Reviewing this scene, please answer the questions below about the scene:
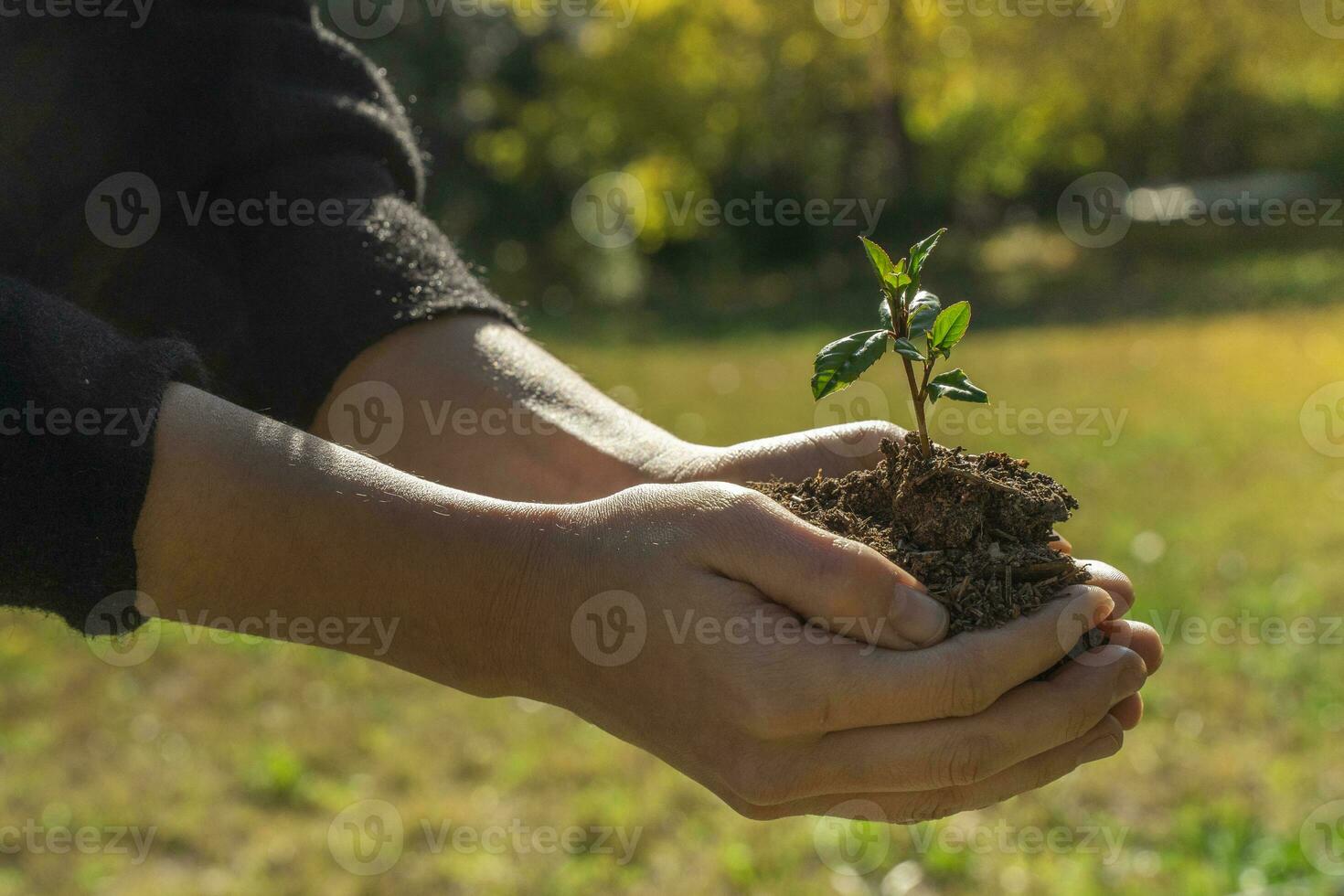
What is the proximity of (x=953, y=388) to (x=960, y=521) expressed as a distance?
0.21 metres

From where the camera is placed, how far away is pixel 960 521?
1.70m

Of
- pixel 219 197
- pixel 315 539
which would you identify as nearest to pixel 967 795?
pixel 315 539

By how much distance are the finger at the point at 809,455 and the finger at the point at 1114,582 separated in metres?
0.42

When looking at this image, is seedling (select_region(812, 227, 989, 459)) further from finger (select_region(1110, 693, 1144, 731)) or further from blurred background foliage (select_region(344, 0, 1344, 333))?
blurred background foliage (select_region(344, 0, 1344, 333))

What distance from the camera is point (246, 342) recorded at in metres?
2.17

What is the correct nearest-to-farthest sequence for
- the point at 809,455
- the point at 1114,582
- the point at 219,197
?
the point at 1114,582, the point at 809,455, the point at 219,197

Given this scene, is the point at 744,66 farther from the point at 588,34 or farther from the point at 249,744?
the point at 249,744

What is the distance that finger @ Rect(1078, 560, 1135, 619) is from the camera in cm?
177

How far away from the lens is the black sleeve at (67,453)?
53.6 inches

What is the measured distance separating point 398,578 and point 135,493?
14.0 inches

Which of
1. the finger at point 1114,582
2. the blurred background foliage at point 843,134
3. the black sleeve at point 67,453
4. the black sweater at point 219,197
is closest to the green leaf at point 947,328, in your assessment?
the finger at point 1114,582

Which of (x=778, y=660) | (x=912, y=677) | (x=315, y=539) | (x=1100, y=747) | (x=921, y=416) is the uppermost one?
(x=921, y=416)

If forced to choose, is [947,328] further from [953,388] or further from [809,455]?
[809,455]

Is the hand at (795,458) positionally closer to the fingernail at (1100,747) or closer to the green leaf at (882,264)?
the green leaf at (882,264)
